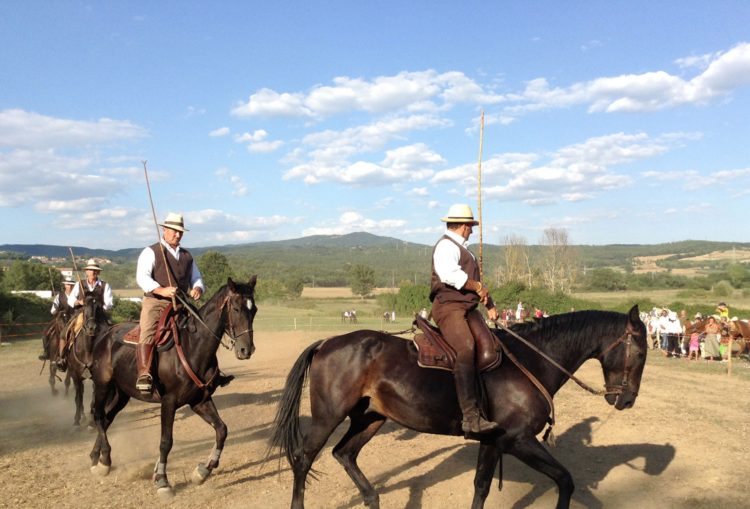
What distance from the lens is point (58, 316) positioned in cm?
1134

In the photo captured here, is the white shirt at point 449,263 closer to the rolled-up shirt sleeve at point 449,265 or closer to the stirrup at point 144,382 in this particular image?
the rolled-up shirt sleeve at point 449,265

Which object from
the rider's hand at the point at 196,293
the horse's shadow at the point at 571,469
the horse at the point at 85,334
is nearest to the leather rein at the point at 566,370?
the horse's shadow at the point at 571,469

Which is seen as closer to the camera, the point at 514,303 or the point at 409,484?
the point at 409,484

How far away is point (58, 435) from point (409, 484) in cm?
655

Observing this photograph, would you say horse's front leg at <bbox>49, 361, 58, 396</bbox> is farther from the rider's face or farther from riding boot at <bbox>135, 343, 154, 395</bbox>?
the rider's face

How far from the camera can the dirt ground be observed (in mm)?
6207

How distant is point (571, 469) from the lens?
7.10m

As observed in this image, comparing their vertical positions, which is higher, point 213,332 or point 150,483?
point 213,332

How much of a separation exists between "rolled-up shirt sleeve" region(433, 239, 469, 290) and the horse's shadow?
2723 mm

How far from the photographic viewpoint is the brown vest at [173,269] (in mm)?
6859

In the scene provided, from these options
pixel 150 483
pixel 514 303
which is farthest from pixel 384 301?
pixel 150 483

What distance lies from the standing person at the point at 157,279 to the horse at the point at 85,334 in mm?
2392

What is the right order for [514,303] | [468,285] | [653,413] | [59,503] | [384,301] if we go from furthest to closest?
[384,301] → [514,303] → [653,413] → [59,503] → [468,285]

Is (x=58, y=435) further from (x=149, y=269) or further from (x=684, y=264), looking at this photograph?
(x=684, y=264)
